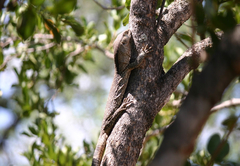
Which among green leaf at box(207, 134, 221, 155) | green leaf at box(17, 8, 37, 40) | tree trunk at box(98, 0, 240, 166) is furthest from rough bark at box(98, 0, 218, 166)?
green leaf at box(17, 8, 37, 40)

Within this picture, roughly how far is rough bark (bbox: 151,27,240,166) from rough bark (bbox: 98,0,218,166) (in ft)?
3.92

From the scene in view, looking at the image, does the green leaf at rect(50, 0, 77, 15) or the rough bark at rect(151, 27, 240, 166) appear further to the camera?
the green leaf at rect(50, 0, 77, 15)

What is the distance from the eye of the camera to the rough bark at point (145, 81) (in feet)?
7.34

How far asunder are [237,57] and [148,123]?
1.48 m

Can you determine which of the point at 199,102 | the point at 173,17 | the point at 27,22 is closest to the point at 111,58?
the point at 173,17

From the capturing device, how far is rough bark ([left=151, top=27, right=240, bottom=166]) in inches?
38.1

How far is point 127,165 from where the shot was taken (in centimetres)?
219

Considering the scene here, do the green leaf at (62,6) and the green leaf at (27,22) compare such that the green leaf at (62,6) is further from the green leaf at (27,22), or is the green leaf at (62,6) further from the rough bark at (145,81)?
the rough bark at (145,81)

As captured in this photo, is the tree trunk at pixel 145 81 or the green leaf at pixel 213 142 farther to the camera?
the tree trunk at pixel 145 81

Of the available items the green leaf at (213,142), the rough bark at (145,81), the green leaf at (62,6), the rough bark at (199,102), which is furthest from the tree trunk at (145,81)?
the green leaf at (62,6)

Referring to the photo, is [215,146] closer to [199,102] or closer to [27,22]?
[199,102]

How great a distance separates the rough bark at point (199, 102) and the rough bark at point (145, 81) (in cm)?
119

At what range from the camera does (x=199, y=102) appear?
3.38ft

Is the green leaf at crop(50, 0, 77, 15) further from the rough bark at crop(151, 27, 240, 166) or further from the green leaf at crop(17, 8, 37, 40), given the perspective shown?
the rough bark at crop(151, 27, 240, 166)
